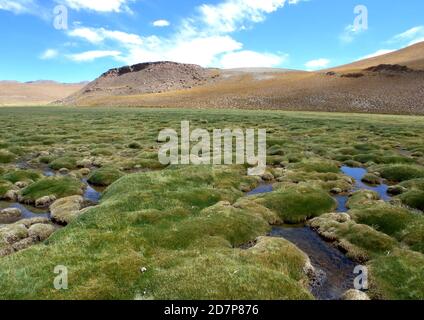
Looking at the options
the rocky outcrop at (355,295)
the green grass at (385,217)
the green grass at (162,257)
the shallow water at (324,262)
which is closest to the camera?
the green grass at (162,257)

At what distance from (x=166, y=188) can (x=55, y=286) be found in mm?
14853

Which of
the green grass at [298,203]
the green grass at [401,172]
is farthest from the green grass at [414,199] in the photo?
the green grass at [401,172]

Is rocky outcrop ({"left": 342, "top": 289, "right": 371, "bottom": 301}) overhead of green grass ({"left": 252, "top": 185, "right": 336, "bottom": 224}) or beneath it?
beneath

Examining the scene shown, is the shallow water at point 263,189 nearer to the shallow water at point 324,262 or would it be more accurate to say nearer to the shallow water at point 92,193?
the shallow water at point 324,262

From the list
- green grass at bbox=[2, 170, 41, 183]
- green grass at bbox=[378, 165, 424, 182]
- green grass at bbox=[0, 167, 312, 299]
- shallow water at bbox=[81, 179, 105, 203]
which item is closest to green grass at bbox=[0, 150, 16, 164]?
green grass at bbox=[2, 170, 41, 183]

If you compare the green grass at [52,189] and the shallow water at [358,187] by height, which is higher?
the green grass at [52,189]

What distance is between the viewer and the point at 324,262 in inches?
750

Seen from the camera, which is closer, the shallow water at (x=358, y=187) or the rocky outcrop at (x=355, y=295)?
the rocky outcrop at (x=355, y=295)

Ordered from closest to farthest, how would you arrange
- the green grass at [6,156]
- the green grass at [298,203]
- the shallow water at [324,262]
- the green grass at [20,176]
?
the shallow water at [324,262]
the green grass at [298,203]
the green grass at [20,176]
the green grass at [6,156]

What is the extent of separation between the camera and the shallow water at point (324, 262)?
16.4 meters

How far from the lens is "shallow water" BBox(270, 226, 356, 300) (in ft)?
53.7

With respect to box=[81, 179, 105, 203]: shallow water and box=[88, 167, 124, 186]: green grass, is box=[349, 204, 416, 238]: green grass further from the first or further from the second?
box=[88, 167, 124, 186]: green grass

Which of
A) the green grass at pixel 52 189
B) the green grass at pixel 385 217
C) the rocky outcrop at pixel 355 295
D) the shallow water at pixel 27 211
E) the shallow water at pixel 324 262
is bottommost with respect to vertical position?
the shallow water at pixel 324 262

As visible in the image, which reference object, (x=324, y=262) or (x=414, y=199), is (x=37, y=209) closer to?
(x=324, y=262)
